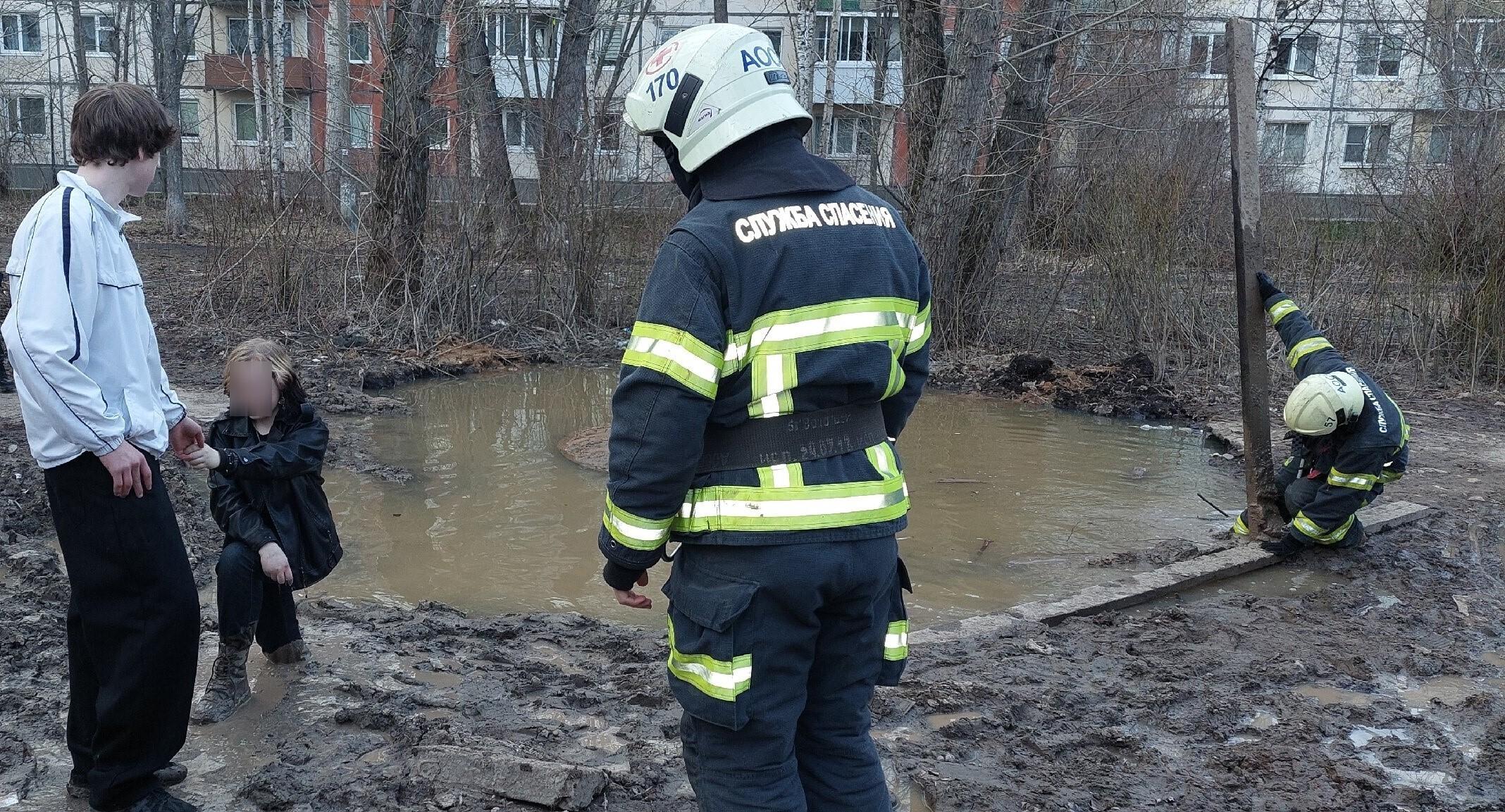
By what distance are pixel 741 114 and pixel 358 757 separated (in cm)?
245

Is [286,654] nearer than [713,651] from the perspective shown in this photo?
No

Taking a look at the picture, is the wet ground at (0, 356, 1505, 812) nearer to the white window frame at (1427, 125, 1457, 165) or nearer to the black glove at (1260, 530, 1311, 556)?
the black glove at (1260, 530, 1311, 556)

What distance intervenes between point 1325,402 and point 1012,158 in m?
7.73

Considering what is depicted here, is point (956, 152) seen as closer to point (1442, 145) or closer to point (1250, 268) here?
point (1442, 145)

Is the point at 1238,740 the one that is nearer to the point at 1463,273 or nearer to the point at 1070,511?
the point at 1070,511

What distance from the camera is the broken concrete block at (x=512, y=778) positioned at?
339 centimetres

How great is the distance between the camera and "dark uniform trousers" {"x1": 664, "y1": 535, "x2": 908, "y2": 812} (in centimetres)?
253

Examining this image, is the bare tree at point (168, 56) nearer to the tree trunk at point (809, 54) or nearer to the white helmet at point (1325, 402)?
the tree trunk at point (809, 54)

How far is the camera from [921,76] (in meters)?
13.4

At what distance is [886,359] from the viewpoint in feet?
8.68

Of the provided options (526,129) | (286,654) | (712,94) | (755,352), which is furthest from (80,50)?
(755,352)

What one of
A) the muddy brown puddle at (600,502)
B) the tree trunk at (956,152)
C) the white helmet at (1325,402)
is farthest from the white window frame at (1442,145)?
the white helmet at (1325,402)

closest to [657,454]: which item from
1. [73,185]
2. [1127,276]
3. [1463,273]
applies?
[73,185]

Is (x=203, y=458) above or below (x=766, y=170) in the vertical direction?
below
